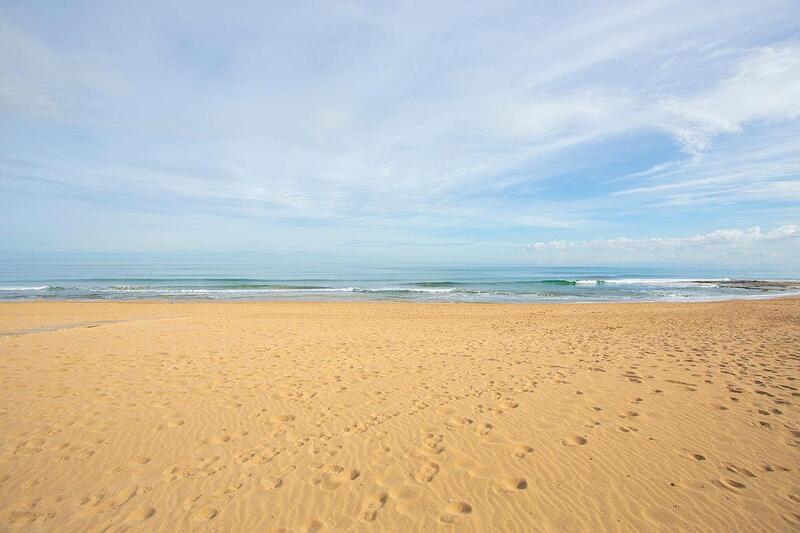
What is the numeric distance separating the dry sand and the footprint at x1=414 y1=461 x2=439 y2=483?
20 millimetres

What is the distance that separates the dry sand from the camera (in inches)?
138

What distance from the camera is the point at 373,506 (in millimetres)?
3568

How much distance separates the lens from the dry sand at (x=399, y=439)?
3.49m

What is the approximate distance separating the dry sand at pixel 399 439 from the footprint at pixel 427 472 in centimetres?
2

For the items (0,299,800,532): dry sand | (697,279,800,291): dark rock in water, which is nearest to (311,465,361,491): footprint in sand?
(0,299,800,532): dry sand

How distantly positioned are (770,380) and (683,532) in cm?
581

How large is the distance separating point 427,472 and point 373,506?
30.5 inches

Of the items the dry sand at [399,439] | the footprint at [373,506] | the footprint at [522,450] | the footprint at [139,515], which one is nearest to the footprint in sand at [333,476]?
the dry sand at [399,439]

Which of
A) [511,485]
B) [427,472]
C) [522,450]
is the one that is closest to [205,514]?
[427,472]

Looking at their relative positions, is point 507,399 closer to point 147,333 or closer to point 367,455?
point 367,455

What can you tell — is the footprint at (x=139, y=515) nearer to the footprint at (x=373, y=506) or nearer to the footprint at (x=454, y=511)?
the footprint at (x=373, y=506)

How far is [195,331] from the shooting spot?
12773 millimetres

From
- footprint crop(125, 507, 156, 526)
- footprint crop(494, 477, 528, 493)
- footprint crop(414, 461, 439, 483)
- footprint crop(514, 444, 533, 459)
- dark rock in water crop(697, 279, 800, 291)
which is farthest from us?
dark rock in water crop(697, 279, 800, 291)

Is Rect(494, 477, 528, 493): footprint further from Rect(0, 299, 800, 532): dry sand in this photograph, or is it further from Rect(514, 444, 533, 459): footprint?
Rect(514, 444, 533, 459): footprint
